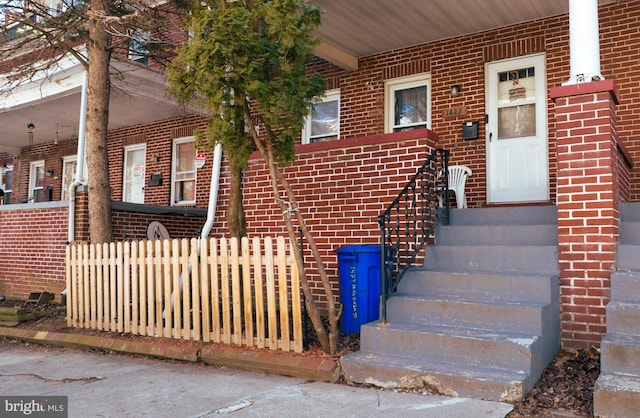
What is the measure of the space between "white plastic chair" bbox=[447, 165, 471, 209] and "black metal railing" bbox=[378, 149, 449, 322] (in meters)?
1.44

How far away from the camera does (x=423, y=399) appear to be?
379 centimetres

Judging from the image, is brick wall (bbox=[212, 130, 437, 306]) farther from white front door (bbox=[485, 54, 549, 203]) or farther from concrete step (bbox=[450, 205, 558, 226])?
white front door (bbox=[485, 54, 549, 203])

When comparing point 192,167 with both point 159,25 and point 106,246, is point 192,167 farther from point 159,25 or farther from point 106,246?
point 106,246

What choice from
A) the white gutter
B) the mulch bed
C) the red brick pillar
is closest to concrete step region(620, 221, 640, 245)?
the red brick pillar

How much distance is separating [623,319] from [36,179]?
49.2 ft

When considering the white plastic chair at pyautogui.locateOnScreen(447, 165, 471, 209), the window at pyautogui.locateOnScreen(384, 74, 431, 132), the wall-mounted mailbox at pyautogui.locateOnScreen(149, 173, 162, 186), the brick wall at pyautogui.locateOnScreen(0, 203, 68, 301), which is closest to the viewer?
the white plastic chair at pyautogui.locateOnScreen(447, 165, 471, 209)

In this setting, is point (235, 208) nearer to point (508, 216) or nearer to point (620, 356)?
point (508, 216)

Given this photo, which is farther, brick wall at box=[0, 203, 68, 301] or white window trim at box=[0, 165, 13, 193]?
white window trim at box=[0, 165, 13, 193]

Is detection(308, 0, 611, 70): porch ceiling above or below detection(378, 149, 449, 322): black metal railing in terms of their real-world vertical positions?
above

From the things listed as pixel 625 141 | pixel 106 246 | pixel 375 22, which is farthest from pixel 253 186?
pixel 625 141

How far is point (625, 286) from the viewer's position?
14.2ft

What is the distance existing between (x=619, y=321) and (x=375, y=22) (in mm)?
5177

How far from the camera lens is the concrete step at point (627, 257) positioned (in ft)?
14.8

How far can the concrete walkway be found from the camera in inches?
144
